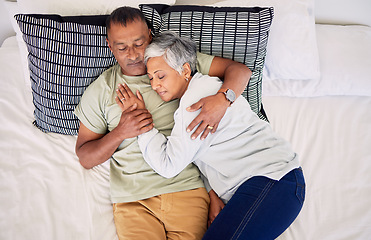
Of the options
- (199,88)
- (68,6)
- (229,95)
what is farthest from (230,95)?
(68,6)

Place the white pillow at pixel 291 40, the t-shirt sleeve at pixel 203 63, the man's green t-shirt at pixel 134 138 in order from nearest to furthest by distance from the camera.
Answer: the man's green t-shirt at pixel 134 138 < the t-shirt sleeve at pixel 203 63 < the white pillow at pixel 291 40

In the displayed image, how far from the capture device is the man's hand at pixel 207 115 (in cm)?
123

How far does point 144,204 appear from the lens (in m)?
1.31

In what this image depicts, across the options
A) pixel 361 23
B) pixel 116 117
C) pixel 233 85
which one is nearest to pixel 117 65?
pixel 116 117

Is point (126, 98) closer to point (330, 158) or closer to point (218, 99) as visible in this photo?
point (218, 99)

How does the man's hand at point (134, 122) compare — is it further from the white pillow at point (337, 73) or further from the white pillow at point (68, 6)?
the white pillow at point (337, 73)

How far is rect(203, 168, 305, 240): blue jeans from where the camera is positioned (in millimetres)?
1136

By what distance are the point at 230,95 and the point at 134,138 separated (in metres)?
0.50

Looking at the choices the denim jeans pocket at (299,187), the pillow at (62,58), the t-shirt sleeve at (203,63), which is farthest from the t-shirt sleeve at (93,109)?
the denim jeans pocket at (299,187)

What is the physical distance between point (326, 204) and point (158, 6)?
138 centimetres

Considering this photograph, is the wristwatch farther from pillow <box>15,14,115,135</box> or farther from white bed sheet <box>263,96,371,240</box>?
pillow <box>15,14,115,135</box>

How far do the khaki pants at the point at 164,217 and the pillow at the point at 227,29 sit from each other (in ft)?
2.13

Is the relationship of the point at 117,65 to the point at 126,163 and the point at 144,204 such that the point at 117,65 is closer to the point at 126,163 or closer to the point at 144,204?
the point at 126,163

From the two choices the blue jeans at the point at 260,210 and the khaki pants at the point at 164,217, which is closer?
the blue jeans at the point at 260,210
